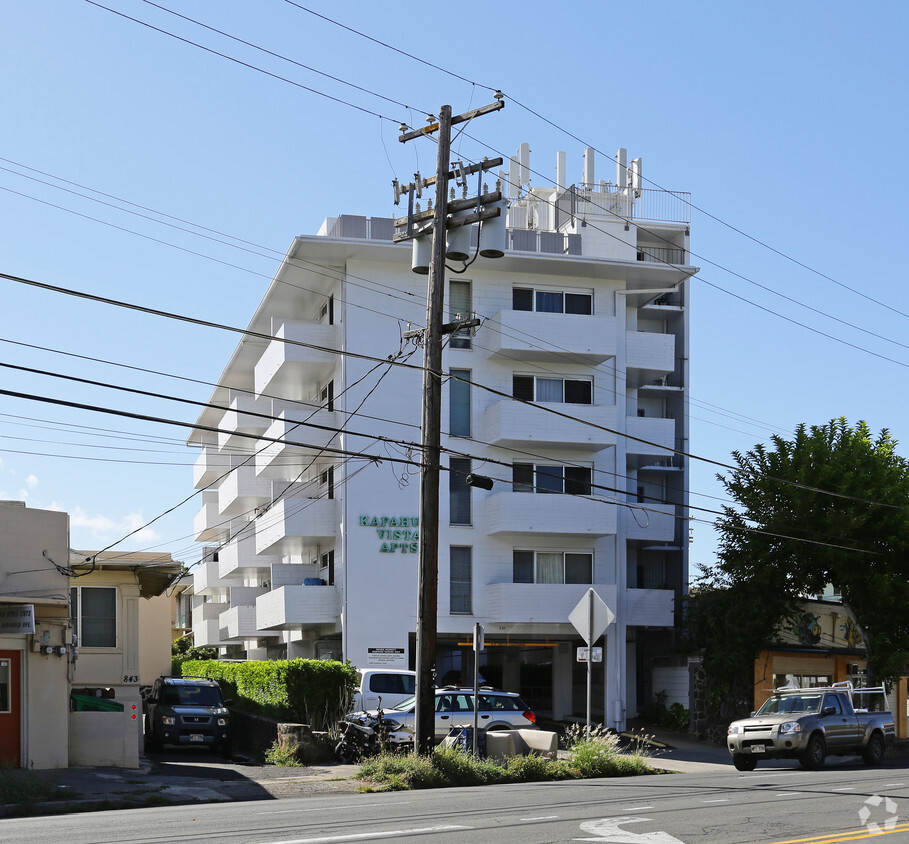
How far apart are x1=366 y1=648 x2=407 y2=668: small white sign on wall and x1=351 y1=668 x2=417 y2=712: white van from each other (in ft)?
23.4

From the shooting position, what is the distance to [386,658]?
122ft

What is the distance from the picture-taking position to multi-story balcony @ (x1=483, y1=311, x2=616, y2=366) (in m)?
38.4

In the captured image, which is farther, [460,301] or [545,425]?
[460,301]

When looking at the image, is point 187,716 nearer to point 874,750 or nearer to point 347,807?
point 347,807

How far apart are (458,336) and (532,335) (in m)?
2.69

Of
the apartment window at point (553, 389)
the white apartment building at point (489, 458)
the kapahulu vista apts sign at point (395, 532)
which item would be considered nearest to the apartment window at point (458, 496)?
the white apartment building at point (489, 458)

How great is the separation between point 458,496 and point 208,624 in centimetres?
2126

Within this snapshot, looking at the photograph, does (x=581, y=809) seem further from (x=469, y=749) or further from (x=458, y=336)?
(x=458, y=336)

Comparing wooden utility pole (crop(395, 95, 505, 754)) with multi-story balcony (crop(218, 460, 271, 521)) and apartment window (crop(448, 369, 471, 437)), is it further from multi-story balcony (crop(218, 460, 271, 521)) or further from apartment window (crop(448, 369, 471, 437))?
multi-story balcony (crop(218, 460, 271, 521))

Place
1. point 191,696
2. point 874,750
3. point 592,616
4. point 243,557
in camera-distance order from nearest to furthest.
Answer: point 592,616, point 874,750, point 191,696, point 243,557

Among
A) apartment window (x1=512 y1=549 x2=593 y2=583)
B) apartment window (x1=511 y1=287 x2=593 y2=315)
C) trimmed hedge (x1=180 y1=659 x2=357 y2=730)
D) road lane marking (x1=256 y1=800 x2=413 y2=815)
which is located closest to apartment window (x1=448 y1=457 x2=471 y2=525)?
apartment window (x1=512 y1=549 x2=593 y2=583)

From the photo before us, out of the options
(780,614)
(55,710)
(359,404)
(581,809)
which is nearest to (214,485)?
(359,404)

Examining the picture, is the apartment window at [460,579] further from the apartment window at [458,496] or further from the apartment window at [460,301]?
the apartment window at [460,301]

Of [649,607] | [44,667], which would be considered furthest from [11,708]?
[649,607]
